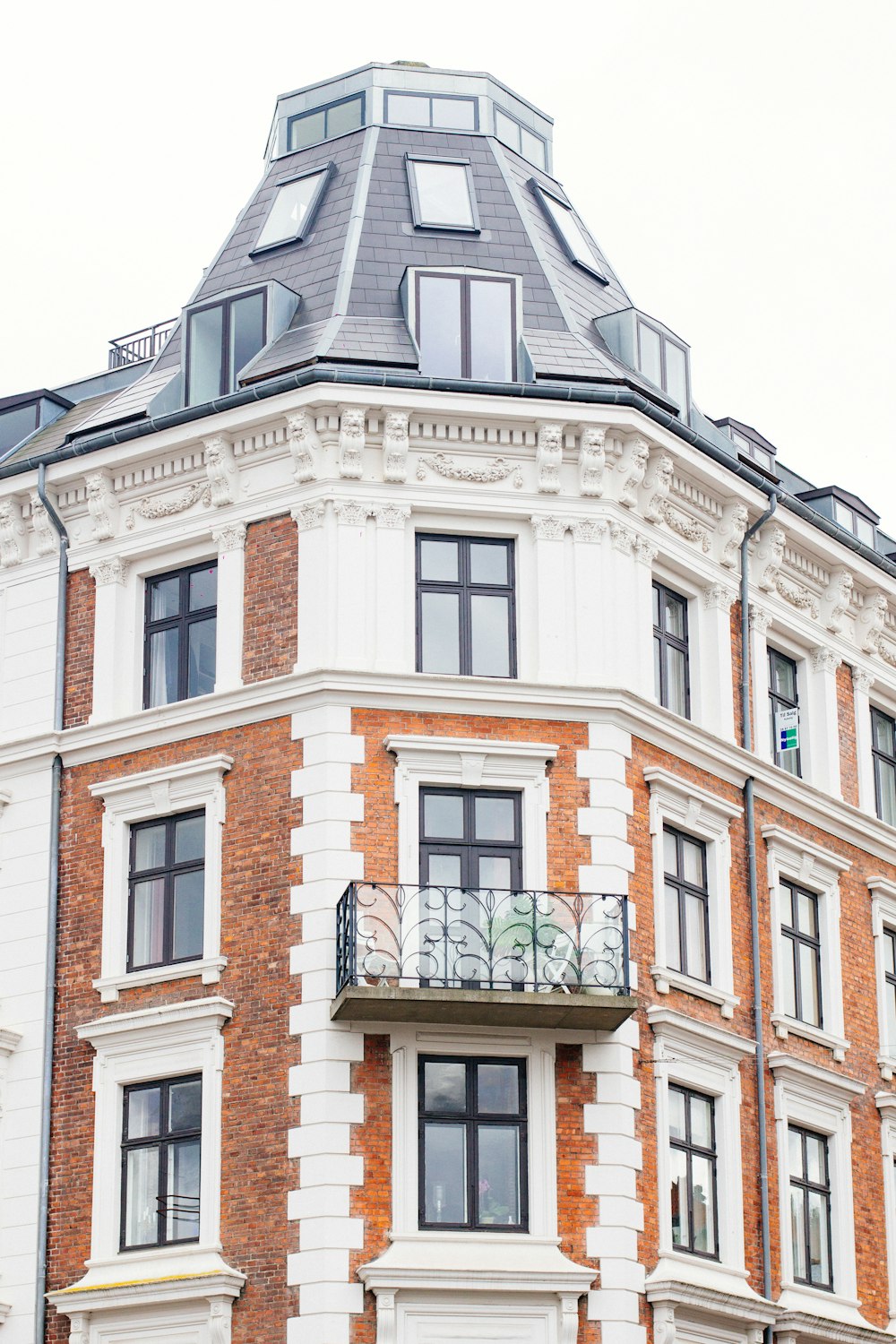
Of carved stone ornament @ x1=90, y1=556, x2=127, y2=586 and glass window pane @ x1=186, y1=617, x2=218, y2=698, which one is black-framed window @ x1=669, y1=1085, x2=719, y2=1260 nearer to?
glass window pane @ x1=186, y1=617, x2=218, y2=698

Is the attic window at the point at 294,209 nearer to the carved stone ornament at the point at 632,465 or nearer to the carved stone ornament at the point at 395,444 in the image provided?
the carved stone ornament at the point at 395,444

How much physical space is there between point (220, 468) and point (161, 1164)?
7821 mm

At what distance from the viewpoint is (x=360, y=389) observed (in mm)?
27422

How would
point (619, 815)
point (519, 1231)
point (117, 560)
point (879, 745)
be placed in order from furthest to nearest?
point (879, 745)
point (117, 560)
point (619, 815)
point (519, 1231)

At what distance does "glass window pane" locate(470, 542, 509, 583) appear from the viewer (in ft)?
91.6

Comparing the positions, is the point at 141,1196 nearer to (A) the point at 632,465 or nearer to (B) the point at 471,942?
(B) the point at 471,942

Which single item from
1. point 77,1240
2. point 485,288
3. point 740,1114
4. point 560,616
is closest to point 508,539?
point 560,616

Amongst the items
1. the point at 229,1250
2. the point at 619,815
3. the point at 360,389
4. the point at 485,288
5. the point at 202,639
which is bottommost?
the point at 229,1250

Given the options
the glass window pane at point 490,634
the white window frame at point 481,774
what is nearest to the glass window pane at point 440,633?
the glass window pane at point 490,634

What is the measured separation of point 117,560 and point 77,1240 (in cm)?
780

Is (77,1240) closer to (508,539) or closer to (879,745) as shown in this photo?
(508,539)

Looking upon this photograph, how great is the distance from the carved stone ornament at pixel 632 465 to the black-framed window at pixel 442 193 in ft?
14.0

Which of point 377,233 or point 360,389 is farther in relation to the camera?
point 377,233

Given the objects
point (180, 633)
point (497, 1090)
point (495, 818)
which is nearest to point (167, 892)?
point (180, 633)
